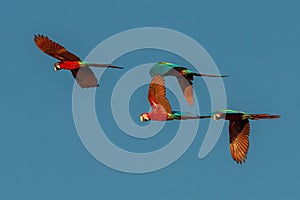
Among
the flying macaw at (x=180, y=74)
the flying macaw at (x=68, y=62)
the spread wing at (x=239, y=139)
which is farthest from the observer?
the flying macaw at (x=180, y=74)

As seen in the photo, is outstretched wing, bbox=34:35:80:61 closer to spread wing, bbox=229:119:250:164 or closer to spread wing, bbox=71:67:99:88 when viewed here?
spread wing, bbox=71:67:99:88

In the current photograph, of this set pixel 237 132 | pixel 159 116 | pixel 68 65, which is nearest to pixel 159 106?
pixel 159 116

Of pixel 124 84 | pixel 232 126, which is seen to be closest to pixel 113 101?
pixel 124 84

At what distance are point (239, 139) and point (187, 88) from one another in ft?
8.17

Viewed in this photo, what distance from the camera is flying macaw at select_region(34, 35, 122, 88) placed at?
2263 inches

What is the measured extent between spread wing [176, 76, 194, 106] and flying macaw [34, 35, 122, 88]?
8.90ft

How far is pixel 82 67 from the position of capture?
57.5 m

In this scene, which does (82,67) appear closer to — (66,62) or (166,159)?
(66,62)

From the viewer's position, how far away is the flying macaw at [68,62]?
5747cm

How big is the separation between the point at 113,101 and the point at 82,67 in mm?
2311

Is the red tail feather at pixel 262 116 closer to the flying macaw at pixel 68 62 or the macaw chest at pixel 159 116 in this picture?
the macaw chest at pixel 159 116

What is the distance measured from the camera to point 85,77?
5781cm

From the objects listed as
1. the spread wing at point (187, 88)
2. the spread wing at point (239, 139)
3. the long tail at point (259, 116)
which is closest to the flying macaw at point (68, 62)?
the spread wing at point (187, 88)

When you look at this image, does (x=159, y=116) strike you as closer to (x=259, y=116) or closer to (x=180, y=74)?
(x=180, y=74)
